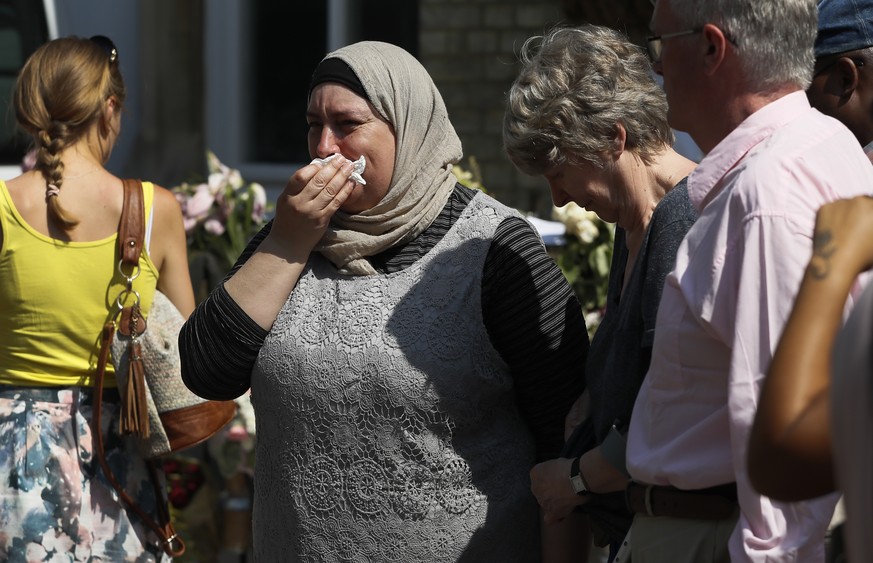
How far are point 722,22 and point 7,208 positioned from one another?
214cm

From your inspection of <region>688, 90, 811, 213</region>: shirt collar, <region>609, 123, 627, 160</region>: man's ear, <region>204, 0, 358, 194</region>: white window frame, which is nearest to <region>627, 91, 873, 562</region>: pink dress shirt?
<region>688, 90, 811, 213</region>: shirt collar

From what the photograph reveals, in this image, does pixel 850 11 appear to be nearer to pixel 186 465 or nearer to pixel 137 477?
pixel 137 477

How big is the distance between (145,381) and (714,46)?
1933mm

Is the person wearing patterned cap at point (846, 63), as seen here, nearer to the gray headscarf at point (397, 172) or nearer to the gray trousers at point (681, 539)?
the gray headscarf at point (397, 172)

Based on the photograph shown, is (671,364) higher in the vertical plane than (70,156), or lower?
higher

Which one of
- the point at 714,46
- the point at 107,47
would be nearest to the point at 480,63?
the point at 107,47

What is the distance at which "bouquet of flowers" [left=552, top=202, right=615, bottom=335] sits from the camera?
456 cm

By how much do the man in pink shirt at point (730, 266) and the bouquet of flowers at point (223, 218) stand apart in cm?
292

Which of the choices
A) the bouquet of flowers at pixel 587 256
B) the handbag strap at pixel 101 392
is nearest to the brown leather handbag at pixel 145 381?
the handbag strap at pixel 101 392

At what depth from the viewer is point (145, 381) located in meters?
3.26

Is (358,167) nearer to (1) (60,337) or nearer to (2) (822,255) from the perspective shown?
(1) (60,337)

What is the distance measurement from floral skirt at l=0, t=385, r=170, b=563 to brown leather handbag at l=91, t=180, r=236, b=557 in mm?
41

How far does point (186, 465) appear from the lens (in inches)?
184

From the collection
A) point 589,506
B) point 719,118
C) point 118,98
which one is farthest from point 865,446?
point 118,98
